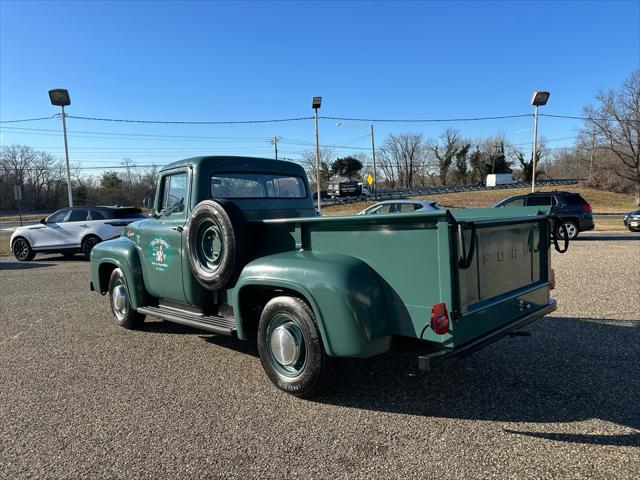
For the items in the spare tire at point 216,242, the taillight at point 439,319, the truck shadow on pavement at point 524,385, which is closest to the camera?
the taillight at point 439,319

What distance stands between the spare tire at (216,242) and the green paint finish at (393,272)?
0.05 m

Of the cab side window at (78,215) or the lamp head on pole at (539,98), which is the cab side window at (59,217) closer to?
the cab side window at (78,215)

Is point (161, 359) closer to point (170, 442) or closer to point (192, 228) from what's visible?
point (192, 228)

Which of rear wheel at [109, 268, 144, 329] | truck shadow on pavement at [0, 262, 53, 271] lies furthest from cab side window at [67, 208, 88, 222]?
rear wheel at [109, 268, 144, 329]

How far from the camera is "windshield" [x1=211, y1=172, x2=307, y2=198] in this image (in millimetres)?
4763

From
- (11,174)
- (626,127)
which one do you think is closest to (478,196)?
(626,127)

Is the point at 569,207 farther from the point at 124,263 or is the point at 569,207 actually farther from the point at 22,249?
the point at 22,249

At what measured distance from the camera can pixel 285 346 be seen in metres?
3.62

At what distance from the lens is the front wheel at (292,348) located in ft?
11.0

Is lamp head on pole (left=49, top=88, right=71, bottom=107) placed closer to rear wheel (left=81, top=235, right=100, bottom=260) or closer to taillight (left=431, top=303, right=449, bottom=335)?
rear wheel (left=81, top=235, right=100, bottom=260)

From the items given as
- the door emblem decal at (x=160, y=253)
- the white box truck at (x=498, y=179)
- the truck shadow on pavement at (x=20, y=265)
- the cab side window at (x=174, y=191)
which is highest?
the white box truck at (x=498, y=179)

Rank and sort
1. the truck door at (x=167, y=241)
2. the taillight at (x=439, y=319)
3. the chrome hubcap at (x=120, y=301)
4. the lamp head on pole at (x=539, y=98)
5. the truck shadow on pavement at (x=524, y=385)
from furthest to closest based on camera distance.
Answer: the lamp head on pole at (x=539, y=98)
the chrome hubcap at (x=120, y=301)
the truck door at (x=167, y=241)
the truck shadow on pavement at (x=524, y=385)
the taillight at (x=439, y=319)

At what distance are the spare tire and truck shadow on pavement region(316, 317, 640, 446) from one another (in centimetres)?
124

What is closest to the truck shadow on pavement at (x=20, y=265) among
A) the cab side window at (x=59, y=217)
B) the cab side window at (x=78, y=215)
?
the cab side window at (x=59, y=217)
